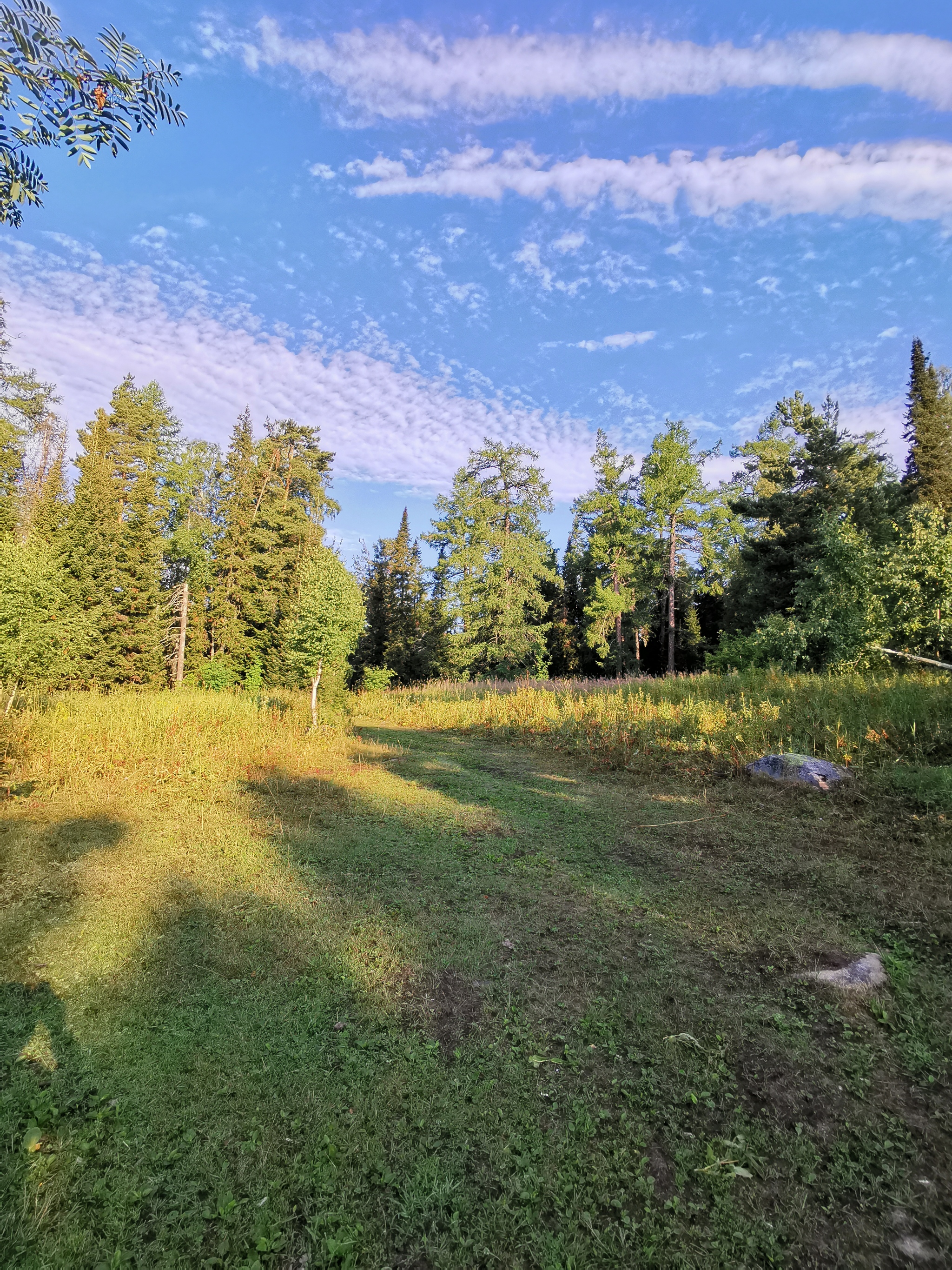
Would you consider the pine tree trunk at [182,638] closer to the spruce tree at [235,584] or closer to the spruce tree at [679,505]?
the spruce tree at [235,584]

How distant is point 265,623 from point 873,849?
2371cm

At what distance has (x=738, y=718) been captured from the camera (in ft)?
28.7

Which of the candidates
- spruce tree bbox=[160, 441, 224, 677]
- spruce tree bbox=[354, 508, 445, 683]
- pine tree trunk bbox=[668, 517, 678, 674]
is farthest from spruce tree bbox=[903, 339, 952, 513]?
spruce tree bbox=[160, 441, 224, 677]

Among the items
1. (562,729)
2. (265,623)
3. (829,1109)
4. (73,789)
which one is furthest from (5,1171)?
(265,623)

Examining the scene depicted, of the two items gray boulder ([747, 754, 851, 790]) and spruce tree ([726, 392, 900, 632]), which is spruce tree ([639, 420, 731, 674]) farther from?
gray boulder ([747, 754, 851, 790])

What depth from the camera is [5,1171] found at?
5.64 feet

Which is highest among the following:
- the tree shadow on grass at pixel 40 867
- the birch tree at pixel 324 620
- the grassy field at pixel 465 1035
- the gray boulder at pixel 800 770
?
the birch tree at pixel 324 620

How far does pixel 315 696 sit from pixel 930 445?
27.5 m

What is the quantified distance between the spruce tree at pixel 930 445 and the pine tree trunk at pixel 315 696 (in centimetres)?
2400

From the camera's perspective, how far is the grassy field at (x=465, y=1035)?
164cm

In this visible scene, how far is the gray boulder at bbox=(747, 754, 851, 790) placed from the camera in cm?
630

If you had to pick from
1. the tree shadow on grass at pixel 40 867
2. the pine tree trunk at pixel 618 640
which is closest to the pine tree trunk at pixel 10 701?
the tree shadow on grass at pixel 40 867

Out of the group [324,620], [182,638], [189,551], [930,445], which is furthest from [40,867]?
[930,445]

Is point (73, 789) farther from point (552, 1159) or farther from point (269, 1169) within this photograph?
point (552, 1159)
